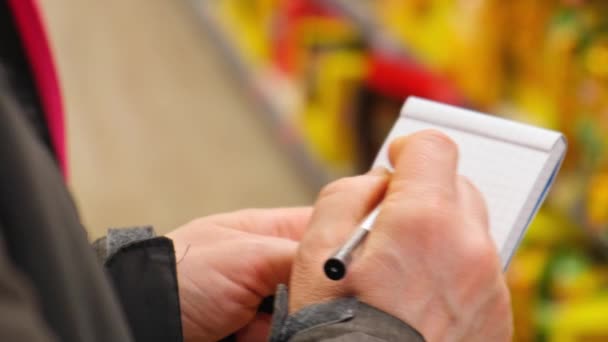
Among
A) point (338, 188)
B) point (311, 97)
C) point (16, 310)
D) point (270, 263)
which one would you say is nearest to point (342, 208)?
point (338, 188)

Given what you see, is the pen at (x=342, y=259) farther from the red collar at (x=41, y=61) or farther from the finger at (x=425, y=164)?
the red collar at (x=41, y=61)

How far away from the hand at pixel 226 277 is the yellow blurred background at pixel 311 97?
887mm

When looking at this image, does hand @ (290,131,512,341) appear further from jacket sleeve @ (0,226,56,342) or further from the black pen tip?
jacket sleeve @ (0,226,56,342)

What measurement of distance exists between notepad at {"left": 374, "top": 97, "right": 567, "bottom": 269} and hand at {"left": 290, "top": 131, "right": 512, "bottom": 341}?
2.2 inches

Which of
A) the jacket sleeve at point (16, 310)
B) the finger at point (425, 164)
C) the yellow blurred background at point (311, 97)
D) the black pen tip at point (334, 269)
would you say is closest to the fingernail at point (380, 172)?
the finger at point (425, 164)

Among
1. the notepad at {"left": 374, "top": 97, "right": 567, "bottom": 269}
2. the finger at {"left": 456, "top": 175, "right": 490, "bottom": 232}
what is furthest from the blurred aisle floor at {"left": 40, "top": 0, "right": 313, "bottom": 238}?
the finger at {"left": 456, "top": 175, "right": 490, "bottom": 232}

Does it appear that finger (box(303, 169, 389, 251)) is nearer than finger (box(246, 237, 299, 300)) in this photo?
Yes

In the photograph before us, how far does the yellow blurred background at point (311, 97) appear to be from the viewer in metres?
1.69

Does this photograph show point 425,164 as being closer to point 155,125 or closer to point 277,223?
point 277,223

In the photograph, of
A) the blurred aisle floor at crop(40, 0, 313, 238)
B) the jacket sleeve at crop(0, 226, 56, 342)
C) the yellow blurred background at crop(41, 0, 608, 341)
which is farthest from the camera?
the blurred aisle floor at crop(40, 0, 313, 238)

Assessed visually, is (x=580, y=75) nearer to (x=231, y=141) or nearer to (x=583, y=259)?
(x=583, y=259)

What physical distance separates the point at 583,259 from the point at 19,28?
4.14 ft

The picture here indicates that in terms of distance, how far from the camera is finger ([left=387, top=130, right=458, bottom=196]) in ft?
2.41

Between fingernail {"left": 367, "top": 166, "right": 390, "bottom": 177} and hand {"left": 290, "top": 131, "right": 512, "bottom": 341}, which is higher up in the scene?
fingernail {"left": 367, "top": 166, "right": 390, "bottom": 177}
